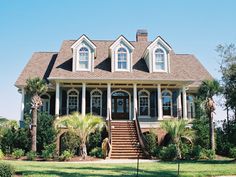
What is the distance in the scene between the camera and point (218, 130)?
89.2 ft

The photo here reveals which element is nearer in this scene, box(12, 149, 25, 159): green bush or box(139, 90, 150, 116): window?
box(12, 149, 25, 159): green bush

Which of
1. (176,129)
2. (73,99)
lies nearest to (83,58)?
(73,99)

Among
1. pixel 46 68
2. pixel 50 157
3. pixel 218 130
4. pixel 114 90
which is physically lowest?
pixel 50 157

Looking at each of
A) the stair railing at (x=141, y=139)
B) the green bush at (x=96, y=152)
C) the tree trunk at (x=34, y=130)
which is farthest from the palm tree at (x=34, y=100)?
the stair railing at (x=141, y=139)

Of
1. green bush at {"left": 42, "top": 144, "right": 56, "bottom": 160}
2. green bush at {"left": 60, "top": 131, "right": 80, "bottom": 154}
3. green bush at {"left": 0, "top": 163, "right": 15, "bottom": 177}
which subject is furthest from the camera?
green bush at {"left": 60, "top": 131, "right": 80, "bottom": 154}

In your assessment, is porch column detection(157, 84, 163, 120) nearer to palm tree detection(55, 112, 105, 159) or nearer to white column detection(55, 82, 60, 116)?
palm tree detection(55, 112, 105, 159)

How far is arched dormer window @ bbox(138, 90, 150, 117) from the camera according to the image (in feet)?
102

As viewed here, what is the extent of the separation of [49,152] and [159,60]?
42.8ft

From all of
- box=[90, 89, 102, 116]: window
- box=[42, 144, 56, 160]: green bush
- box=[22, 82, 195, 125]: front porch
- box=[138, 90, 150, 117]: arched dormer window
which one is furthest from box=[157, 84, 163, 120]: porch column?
box=[42, 144, 56, 160]: green bush

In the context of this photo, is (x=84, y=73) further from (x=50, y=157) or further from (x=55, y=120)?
(x=50, y=157)

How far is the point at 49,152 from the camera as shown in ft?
73.8

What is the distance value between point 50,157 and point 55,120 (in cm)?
415

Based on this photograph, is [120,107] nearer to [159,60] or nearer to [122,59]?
[122,59]

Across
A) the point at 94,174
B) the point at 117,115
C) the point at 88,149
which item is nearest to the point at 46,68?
the point at 117,115
